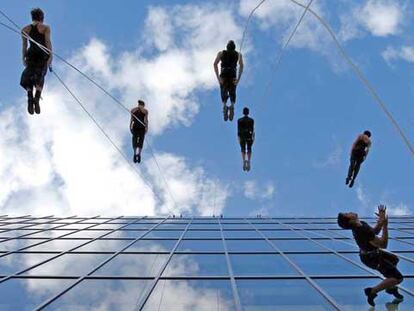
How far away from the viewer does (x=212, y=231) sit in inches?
621

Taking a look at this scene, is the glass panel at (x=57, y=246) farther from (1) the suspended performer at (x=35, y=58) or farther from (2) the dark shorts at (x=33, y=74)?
(2) the dark shorts at (x=33, y=74)

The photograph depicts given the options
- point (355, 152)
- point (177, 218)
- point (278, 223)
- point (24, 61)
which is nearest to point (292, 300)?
point (24, 61)

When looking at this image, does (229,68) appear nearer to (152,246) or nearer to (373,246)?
(152,246)

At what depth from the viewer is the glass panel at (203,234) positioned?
1431 cm

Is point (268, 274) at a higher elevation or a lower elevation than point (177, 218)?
lower

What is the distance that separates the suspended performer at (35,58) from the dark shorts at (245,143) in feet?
24.6

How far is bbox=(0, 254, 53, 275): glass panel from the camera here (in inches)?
354

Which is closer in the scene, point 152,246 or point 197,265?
point 197,265

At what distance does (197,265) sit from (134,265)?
137cm

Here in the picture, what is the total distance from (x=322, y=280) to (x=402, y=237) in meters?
7.24

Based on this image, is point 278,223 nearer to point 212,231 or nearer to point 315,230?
Result: point 315,230

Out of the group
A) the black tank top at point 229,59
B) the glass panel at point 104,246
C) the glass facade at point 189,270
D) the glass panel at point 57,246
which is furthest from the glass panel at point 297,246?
the glass panel at point 57,246

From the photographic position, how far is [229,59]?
13289 millimetres

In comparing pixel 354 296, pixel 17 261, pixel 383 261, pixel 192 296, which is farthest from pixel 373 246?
pixel 17 261
